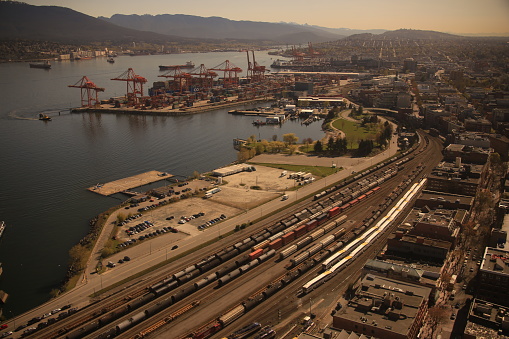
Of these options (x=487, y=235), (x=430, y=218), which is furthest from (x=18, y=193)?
(x=487, y=235)

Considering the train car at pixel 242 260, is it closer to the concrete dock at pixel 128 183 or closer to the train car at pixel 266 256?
the train car at pixel 266 256

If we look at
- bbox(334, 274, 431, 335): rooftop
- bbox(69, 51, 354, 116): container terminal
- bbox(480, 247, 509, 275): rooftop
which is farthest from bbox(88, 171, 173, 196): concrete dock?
bbox(69, 51, 354, 116): container terminal

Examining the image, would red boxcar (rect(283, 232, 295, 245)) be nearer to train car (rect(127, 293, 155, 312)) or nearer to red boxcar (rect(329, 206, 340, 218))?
red boxcar (rect(329, 206, 340, 218))

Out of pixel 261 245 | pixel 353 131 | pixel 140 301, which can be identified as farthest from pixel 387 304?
pixel 353 131

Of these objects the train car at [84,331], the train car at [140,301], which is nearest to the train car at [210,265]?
the train car at [140,301]

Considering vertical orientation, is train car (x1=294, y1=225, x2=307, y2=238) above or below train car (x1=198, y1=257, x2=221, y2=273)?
above

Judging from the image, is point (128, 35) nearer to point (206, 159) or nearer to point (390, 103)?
point (390, 103)

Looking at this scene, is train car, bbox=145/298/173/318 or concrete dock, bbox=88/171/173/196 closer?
train car, bbox=145/298/173/318
